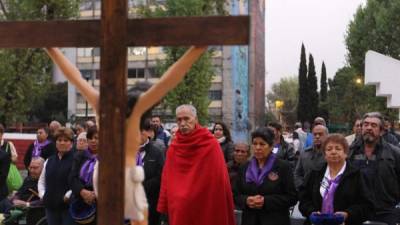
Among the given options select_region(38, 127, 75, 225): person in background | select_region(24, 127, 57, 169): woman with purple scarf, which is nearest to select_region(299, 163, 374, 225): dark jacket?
select_region(38, 127, 75, 225): person in background

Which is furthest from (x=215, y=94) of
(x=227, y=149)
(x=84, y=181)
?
(x=84, y=181)

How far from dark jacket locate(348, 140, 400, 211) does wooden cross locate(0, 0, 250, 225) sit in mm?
3128

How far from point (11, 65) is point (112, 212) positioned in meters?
22.9

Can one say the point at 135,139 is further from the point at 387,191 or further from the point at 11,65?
the point at 11,65

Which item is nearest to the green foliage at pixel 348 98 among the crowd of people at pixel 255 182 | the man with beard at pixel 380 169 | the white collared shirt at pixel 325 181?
the man with beard at pixel 380 169

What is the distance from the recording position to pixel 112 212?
11.4 ft

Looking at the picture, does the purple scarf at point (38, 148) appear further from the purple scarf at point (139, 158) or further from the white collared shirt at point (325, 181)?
the white collared shirt at point (325, 181)

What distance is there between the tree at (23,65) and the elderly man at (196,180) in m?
19.9

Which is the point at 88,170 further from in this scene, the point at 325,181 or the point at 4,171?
the point at 4,171

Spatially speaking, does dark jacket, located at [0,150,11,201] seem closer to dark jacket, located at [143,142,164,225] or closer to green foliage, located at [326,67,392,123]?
dark jacket, located at [143,142,164,225]

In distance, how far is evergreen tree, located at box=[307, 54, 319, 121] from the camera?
6231 centimetres

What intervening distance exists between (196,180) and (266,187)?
0.68 metres

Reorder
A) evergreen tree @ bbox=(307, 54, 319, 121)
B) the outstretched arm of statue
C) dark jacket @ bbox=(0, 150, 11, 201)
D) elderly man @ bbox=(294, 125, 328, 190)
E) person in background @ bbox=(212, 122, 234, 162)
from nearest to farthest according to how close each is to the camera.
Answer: the outstretched arm of statue < elderly man @ bbox=(294, 125, 328, 190) < person in background @ bbox=(212, 122, 234, 162) < dark jacket @ bbox=(0, 150, 11, 201) < evergreen tree @ bbox=(307, 54, 319, 121)

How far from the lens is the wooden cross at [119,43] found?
11.4 feet
